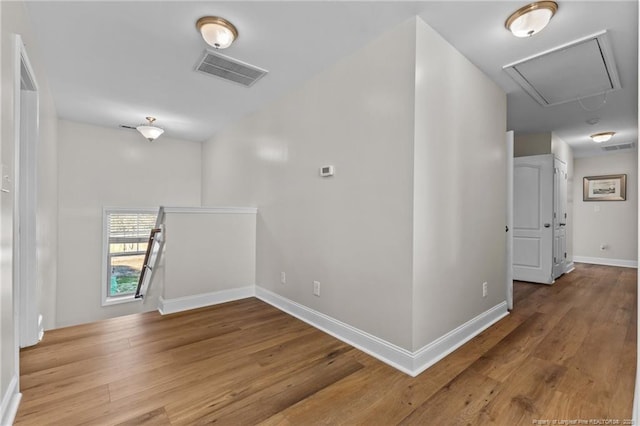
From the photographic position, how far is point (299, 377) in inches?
77.7

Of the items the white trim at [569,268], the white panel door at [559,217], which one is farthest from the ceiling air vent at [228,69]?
the white trim at [569,268]

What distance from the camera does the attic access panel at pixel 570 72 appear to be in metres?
2.38

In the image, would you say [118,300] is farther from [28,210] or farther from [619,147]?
[619,147]

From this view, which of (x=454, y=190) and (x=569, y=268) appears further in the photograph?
(x=569, y=268)

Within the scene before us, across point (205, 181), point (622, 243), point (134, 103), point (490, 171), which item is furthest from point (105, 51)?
point (622, 243)

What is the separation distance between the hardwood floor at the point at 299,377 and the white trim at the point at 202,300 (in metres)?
0.20

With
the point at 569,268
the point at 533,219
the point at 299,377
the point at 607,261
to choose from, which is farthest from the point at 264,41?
the point at 607,261

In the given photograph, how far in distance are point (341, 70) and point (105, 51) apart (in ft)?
6.69

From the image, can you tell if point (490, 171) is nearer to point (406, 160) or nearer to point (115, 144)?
point (406, 160)

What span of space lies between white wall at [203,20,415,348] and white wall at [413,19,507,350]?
123mm

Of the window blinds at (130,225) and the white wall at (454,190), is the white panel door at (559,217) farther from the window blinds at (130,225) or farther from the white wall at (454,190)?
the window blinds at (130,225)

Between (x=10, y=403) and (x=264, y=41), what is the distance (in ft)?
9.06

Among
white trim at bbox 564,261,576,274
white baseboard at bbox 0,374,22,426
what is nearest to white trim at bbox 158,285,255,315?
white baseboard at bbox 0,374,22,426

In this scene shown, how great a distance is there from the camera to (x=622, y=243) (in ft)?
20.0
